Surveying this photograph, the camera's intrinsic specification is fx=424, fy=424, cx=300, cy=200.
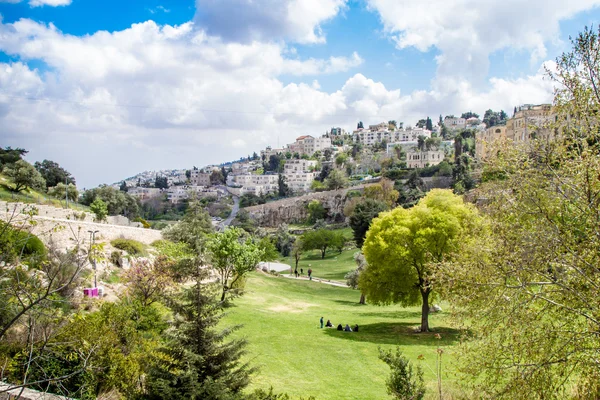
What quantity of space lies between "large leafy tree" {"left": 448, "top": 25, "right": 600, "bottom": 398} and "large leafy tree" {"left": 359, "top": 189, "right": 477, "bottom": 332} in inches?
498

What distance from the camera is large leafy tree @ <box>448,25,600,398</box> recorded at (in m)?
7.51

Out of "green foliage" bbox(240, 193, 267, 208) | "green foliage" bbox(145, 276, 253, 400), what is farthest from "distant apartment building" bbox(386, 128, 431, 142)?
"green foliage" bbox(145, 276, 253, 400)

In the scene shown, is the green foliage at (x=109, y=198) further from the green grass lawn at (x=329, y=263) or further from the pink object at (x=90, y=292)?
the pink object at (x=90, y=292)

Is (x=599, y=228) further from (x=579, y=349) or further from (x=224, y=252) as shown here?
(x=224, y=252)

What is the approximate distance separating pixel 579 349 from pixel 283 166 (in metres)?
169

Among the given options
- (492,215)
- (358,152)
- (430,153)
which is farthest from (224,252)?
(358,152)

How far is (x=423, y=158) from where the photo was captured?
123m

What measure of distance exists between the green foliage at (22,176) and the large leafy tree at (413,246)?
45972mm

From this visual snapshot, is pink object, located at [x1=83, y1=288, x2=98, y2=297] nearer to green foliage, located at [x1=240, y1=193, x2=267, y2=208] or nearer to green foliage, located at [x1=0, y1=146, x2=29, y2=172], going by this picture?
green foliage, located at [x1=0, y1=146, x2=29, y2=172]

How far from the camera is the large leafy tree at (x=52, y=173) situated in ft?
244

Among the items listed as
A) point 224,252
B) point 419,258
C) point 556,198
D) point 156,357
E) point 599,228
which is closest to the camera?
point 599,228

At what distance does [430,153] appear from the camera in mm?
122812

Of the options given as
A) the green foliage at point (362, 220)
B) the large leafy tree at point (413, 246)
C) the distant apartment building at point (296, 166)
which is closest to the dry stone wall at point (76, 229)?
the large leafy tree at point (413, 246)

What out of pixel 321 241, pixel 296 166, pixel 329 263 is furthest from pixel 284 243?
pixel 296 166
